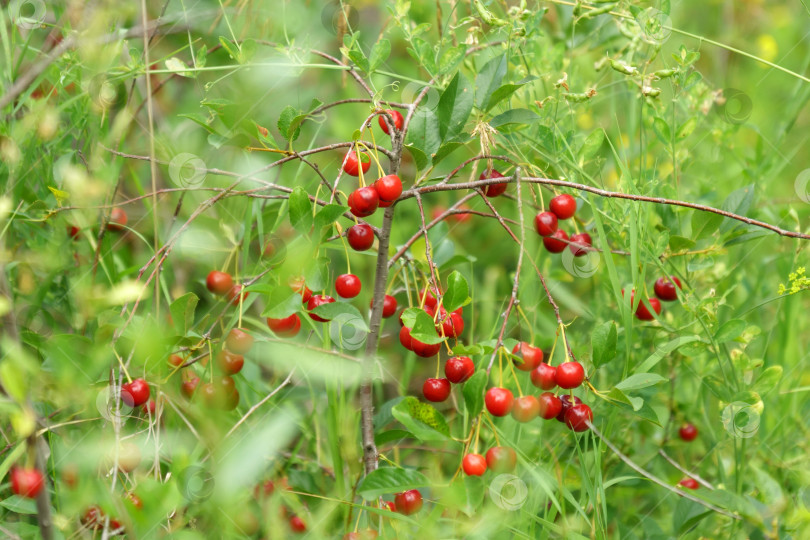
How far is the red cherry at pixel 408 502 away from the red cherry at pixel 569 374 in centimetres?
27

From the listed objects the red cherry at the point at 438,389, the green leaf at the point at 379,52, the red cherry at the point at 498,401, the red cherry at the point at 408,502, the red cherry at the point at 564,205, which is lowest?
the red cherry at the point at 408,502

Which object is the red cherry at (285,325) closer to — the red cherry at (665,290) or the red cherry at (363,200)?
the red cherry at (363,200)

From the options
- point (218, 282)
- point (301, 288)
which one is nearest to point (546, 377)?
point (301, 288)

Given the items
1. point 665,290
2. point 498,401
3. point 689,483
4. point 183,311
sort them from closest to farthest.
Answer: point 498,401
point 183,311
point 665,290
point 689,483

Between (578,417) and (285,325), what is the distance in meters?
0.44

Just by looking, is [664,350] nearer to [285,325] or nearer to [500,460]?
[500,460]

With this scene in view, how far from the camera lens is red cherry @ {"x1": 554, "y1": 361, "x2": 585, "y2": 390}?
1.00m

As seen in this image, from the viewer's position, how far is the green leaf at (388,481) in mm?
966

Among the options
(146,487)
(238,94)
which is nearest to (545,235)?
(238,94)

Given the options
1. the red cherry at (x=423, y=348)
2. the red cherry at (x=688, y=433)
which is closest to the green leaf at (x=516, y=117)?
the red cherry at (x=423, y=348)

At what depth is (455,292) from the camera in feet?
3.29

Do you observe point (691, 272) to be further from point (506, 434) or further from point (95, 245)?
point (95, 245)

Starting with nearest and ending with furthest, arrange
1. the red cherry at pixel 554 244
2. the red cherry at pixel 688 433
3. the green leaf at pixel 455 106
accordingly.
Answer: the green leaf at pixel 455 106
the red cherry at pixel 554 244
the red cherry at pixel 688 433

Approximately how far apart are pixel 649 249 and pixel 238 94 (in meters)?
0.70
